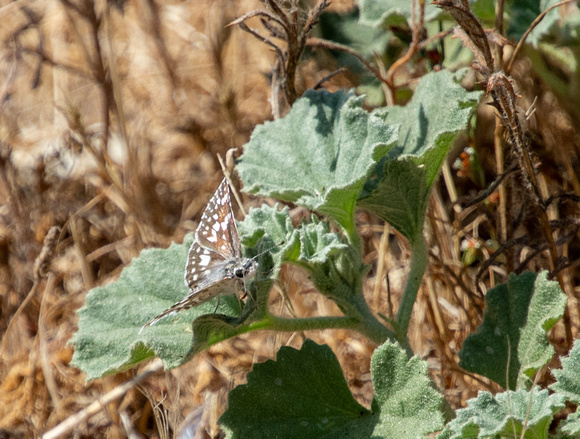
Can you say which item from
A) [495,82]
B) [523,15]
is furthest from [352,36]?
[495,82]

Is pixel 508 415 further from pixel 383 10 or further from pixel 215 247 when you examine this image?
pixel 383 10

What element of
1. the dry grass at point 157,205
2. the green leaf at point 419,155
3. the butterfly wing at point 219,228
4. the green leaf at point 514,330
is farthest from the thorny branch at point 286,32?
the green leaf at point 514,330

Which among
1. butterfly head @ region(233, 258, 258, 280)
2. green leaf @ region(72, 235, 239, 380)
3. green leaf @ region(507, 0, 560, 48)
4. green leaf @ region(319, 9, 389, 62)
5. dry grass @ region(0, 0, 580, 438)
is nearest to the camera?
butterfly head @ region(233, 258, 258, 280)

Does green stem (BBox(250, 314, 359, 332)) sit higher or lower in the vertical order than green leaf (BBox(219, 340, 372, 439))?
higher

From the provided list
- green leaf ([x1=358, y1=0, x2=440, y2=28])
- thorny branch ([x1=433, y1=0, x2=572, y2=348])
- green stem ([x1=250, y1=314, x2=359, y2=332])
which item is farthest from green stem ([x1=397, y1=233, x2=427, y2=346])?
green leaf ([x1=358, y1=0, x2=440, y2=28])

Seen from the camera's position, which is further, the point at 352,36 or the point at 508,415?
the point at 352,36

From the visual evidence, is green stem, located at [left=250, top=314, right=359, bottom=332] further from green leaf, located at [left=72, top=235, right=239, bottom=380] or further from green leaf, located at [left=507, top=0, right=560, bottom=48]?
green leaf, located at [left=507, top=0, right=560, bottom=48]
